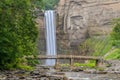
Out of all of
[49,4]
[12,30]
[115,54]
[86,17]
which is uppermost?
[49,4]

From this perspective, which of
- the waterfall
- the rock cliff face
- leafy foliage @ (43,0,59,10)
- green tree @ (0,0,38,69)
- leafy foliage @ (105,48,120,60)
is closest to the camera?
green tree @ (0,0,38,69)

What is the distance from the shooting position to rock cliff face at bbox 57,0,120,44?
9619cm

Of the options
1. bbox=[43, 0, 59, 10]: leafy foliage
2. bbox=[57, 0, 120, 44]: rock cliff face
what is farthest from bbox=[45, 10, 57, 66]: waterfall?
bbox=[43, 0, 59, 10]: leafy foliage

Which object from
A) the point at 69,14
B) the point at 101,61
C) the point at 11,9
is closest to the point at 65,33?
the point at 69,14

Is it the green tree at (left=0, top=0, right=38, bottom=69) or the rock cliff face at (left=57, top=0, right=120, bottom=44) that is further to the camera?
the rock cliff face at (left=57, top=0, right=120, bottom=44)

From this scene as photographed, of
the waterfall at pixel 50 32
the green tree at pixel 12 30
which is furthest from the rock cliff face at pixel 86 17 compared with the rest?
the green tree at pixel 12 30

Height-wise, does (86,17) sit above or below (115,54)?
above

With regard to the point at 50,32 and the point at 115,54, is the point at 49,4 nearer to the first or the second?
the point at 50,32

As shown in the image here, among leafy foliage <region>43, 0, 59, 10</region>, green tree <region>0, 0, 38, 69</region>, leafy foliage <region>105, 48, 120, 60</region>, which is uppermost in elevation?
leafy foliage <region>43, 0, 59, 10</region>

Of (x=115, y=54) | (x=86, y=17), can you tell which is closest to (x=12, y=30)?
(x=115, y=54)

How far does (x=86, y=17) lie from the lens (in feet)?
320

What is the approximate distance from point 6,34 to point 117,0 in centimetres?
6346

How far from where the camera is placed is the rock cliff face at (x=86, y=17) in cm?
9619

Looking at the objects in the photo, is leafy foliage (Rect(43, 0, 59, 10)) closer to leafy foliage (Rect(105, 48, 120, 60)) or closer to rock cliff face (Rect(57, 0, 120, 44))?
rock cliff face (Rect(57, 0, 120, 44))
